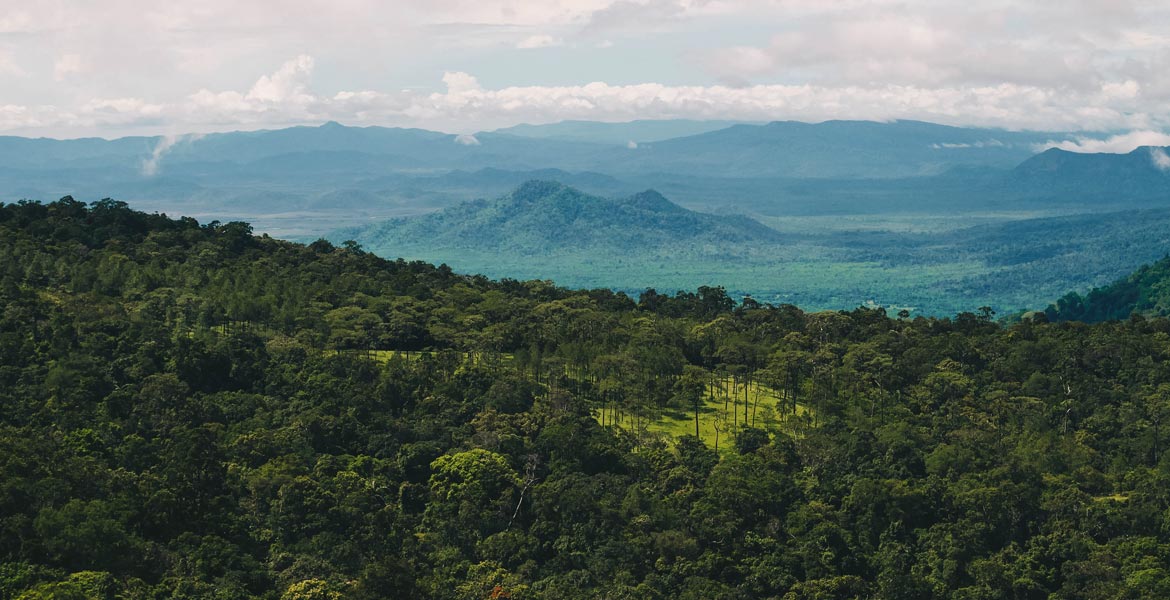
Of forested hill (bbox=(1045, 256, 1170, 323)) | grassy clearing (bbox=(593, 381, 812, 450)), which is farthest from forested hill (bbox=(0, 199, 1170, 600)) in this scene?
forested hill (bbox=(1045, 256, 1170, 323))

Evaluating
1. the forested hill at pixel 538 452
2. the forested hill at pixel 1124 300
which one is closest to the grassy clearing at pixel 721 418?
the forested hill at pixel 538 452

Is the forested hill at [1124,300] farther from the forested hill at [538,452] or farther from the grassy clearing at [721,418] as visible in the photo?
the grassy clearing at [721,418]

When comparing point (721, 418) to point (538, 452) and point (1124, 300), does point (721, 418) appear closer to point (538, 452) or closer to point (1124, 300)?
point (538, 452)

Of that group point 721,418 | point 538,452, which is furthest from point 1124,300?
point 538,452

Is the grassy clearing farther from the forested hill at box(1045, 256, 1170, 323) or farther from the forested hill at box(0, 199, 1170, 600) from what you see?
the forested hill at box(1045, 256, 1170, 323)

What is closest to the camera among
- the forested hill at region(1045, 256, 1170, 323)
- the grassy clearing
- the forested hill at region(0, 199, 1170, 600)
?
the forested hill at region(0, 199, 1170, 600)
